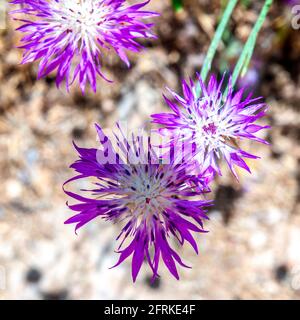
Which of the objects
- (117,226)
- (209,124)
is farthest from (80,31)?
(117,226)

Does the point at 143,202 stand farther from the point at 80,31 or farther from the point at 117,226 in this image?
the point at 117,226

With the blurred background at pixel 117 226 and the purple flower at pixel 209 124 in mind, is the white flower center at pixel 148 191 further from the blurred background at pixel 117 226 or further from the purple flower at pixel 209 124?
the blurred background at pixel 117 226

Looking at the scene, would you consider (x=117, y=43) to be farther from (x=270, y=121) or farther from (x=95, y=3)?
(x=270, y=121)

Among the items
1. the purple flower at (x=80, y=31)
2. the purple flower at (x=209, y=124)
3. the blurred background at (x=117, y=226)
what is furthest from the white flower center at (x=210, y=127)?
the blurred background at (x=117, y=226)

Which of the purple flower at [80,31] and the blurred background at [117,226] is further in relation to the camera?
the blurred background at [117,226]

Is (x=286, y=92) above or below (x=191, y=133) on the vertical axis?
above
